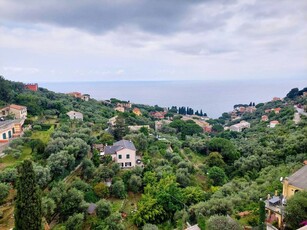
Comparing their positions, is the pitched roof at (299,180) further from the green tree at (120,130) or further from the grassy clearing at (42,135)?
the grassy clearing at (42,135)

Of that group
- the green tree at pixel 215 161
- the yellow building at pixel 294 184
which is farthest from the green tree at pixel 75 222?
the green tree at pixel 215 161

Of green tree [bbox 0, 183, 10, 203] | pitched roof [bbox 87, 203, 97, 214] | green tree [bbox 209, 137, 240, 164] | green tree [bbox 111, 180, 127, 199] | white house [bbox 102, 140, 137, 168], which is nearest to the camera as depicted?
green tree [bbox 0, 183, 10, 203]

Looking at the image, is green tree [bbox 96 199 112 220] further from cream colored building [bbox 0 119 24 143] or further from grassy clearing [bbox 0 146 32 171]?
cream colored building [bbox 0 119 24 143]

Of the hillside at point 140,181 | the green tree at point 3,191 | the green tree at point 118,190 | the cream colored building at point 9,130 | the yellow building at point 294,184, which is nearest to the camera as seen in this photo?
the green tree at point 3,191

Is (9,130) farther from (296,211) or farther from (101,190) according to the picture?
(296,211)

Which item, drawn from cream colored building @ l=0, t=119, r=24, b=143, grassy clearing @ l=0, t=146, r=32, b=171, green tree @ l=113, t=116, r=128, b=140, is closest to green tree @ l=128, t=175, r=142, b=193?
grassy clearing @ l=0, t=146, r=32, b=171
